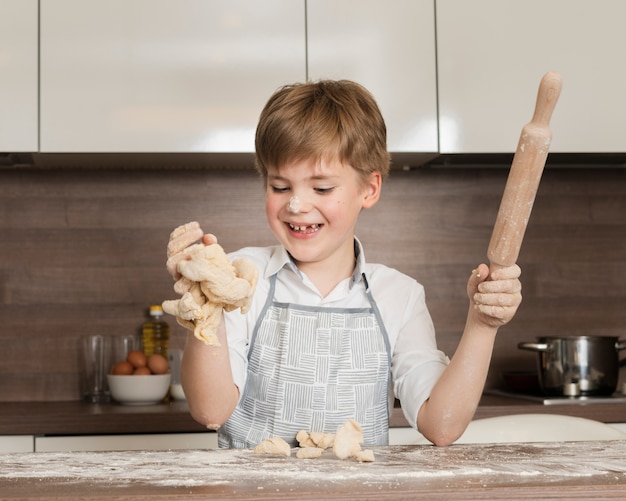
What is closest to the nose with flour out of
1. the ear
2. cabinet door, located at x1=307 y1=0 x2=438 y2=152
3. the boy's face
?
the boy's face

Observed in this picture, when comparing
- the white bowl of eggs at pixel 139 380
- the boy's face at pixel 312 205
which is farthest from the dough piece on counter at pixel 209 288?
the white bowl of eggs at pixel 139 380

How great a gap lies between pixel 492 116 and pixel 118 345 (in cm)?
110

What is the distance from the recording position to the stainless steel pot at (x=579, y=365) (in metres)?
2.04

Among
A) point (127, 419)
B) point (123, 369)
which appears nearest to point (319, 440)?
point (127, 419)

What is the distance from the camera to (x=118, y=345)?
88.9 inches

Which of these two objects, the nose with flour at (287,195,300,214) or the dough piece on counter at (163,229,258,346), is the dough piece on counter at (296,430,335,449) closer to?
the dough piece on counter at (163,229,258,346)

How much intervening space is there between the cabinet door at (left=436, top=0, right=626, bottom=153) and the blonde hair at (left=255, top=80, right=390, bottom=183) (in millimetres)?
845

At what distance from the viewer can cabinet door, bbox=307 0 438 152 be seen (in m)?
2.09

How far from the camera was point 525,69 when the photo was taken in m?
2.13

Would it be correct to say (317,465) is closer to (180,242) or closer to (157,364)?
(180,242)

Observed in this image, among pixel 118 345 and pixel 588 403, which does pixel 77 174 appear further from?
pixel 588 403

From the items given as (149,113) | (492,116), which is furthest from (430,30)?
(149,113)

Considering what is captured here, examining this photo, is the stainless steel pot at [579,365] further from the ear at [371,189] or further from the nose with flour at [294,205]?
the nose with flour at [294,205]

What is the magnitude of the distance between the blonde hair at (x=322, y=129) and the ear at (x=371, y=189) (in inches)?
0.5
